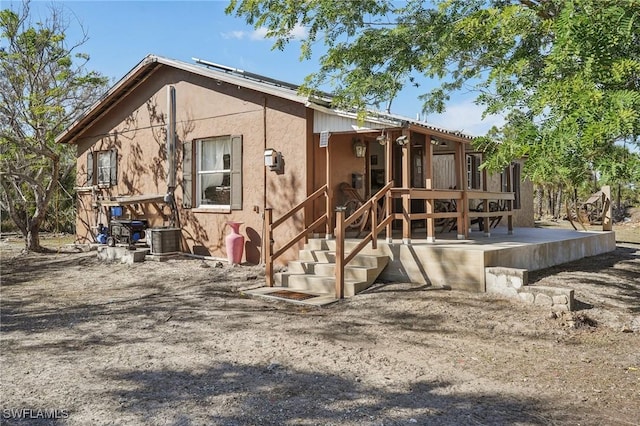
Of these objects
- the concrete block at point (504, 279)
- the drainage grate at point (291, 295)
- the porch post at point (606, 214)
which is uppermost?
the porch post at point (606, 214)

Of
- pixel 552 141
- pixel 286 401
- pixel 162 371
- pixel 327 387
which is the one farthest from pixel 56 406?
pixel 552 141

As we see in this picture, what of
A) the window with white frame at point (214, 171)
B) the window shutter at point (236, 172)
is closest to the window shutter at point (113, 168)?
the window with white frame at point (214, 171)

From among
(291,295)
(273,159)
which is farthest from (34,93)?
(291,295)

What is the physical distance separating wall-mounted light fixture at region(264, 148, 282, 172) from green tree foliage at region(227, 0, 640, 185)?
5.93 feet

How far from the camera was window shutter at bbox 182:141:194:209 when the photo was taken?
35.9 feet

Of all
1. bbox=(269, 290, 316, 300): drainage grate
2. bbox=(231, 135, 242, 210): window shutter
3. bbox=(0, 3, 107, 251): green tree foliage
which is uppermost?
→ bbox=(0, 3, 107, 251): green tree foliage

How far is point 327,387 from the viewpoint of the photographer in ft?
12.3

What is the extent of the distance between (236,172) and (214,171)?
86cm

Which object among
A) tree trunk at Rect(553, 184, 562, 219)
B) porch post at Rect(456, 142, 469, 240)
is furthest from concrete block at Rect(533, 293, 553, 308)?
tree trunk at Rect(553, 184, 562, 219)

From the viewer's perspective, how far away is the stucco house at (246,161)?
8.69 m

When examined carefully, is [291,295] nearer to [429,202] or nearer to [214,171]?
[429,202]

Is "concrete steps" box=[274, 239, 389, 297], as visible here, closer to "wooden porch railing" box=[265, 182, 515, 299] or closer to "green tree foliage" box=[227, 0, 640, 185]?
"wooden porch railing" box=[265, 182, 515, 299]

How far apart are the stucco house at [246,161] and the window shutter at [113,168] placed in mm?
28

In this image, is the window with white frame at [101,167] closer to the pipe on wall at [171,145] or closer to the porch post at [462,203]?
the pipe on wall at [171,145]
